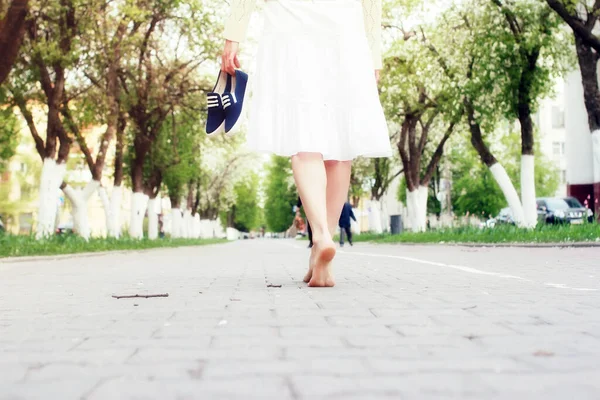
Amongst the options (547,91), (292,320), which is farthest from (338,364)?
(547,91)

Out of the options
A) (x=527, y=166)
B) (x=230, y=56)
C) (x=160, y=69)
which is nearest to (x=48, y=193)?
(x=160, y=69)

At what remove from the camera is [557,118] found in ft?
210

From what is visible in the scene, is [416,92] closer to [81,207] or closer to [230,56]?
[81,207]

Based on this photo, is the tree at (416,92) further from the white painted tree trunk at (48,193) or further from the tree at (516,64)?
the white painted tree trunk at (48,193)

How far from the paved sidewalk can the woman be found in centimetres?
112

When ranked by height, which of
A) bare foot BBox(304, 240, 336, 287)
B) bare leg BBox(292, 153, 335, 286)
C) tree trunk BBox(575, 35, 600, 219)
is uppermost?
tree trunk BBox(575, 35, 600, 219)

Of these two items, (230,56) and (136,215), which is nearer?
(230,56)

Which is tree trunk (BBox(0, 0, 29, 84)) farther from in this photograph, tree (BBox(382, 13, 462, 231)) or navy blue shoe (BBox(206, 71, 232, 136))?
tree (BBox(382, 13, 462, 231))

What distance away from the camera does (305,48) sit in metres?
5.38

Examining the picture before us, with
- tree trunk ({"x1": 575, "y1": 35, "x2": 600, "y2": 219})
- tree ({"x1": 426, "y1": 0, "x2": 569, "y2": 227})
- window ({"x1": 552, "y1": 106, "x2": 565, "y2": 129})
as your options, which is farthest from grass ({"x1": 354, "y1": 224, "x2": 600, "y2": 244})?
window ({"x1": 552, "y1": 106, "x2": 565, "y2": 129})

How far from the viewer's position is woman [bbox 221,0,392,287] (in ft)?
17.3

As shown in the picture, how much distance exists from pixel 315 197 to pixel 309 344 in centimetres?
237

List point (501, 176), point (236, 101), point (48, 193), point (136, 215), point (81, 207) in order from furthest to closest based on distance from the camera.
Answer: point (136, 215) < point (81, 207) < point (501, 176) < point (48, 193) < point (236, 101)

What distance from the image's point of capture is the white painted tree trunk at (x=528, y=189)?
1886 cm
